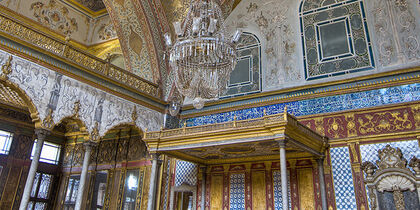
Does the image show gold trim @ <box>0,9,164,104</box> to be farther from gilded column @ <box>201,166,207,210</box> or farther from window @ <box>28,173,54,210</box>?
window @ <box>28,173,54,210</box>

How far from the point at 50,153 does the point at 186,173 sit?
5398mm

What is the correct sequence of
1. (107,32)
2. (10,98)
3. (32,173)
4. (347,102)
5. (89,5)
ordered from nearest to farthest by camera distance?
(32,173), (347,102), (10,98), (89,5), (107,32)

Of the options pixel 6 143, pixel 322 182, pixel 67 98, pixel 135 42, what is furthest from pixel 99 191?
pixel 322 182

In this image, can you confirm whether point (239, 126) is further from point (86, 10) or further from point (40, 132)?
point (86, 10)

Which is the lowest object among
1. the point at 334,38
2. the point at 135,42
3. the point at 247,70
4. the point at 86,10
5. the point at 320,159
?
the point at 320,159

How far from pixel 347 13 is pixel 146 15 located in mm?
5893

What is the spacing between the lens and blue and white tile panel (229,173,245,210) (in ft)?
27.7

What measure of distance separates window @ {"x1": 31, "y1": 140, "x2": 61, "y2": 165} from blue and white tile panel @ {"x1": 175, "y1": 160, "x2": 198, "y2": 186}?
196 inches

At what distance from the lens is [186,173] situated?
9445 mm

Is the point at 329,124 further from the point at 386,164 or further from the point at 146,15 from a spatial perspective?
the point at 146,15

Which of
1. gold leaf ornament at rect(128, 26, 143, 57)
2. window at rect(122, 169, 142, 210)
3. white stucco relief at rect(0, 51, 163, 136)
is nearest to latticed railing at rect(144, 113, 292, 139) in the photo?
white stucco relief at rect(0, 51, 163, 136)

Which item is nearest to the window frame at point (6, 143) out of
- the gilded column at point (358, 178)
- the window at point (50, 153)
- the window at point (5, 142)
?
the window at point (5, 142)

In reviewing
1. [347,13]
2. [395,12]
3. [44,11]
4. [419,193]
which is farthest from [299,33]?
[44,11]

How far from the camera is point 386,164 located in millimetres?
6918
